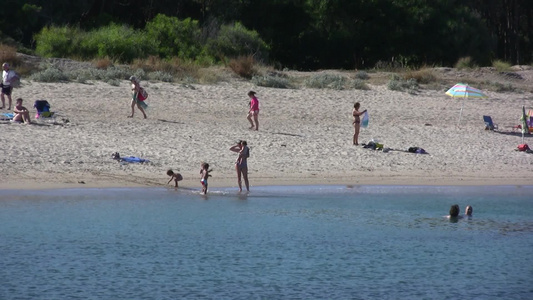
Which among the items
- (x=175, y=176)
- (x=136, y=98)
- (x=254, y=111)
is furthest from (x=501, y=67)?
(x=175, y=176)

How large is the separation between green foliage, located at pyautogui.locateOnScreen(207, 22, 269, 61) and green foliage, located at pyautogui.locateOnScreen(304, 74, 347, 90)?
18.7 feet

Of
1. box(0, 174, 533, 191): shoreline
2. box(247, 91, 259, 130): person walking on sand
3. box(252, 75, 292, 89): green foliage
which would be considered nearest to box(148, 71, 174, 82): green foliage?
box(252, 75, 292, 89): green foliage

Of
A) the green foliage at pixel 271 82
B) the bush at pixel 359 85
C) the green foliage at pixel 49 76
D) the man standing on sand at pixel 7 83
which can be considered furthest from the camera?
the bush at pixel 359 85

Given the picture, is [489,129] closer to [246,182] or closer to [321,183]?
[321,183]

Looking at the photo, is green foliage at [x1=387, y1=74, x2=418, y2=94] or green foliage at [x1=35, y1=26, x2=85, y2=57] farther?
green foliage at [x1=35, y1=26, x2=85, y2=57]

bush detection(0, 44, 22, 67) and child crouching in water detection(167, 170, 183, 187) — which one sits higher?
bush detection(0, 44, 22, 67)

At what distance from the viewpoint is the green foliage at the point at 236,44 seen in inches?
1469

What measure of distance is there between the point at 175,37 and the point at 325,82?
8.48 metres

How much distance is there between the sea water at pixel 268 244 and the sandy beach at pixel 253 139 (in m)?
0.88

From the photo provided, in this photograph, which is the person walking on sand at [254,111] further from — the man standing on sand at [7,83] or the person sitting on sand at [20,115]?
the man standing on sand at [7,83]

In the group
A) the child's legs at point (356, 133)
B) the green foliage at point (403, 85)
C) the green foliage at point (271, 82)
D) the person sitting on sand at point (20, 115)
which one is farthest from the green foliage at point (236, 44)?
the person sitting on sand at point (20, 115)

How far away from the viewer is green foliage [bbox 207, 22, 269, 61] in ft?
122

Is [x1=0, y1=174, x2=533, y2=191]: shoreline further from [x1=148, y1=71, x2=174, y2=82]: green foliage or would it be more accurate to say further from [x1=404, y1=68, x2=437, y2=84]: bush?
[x1=404, y1=68, x2=437, y2=84]: bush

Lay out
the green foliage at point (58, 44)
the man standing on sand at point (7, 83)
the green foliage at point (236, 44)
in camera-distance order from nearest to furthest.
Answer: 1. the man standing on sand at point (7, 83)
2. the green foliage at point (58, 44)
3. the green foliage at point (236, 44)
